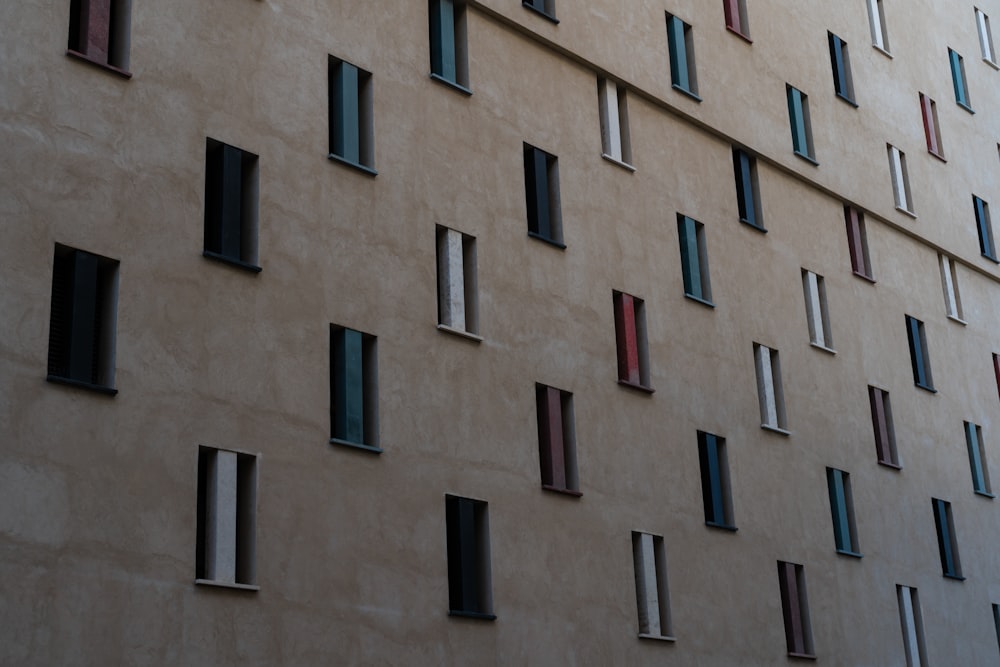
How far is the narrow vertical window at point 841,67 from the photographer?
40531mm

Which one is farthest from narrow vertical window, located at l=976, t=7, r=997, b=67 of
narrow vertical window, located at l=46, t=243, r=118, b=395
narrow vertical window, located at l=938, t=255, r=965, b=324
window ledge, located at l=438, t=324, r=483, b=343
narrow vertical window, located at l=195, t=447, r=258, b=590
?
narrow vertical window, located at l=46, t=243, r=118, b=395

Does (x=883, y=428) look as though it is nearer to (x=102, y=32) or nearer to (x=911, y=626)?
(x=911, y=626)

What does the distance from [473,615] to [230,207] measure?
793cm

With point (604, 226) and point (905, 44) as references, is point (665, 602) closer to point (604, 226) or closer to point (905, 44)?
point (604, 226)

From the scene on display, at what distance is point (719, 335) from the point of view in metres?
33.1

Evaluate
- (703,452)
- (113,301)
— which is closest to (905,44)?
(703,452)

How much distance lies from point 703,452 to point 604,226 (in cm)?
533

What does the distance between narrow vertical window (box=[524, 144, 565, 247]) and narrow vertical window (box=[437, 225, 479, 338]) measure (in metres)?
2.01

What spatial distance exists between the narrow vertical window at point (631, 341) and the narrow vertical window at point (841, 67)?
12.9 meters

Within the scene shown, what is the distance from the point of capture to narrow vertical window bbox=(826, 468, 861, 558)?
35.2m

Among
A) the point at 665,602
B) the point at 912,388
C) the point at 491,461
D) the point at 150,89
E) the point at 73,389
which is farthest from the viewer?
the point at 912,388

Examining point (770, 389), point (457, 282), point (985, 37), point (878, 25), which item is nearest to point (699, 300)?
point (770, 389)

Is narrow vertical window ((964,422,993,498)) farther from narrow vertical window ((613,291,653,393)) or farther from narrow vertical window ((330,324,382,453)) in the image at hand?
narrow vertical window ((330,324,382,453))

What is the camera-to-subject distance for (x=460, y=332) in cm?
2652
